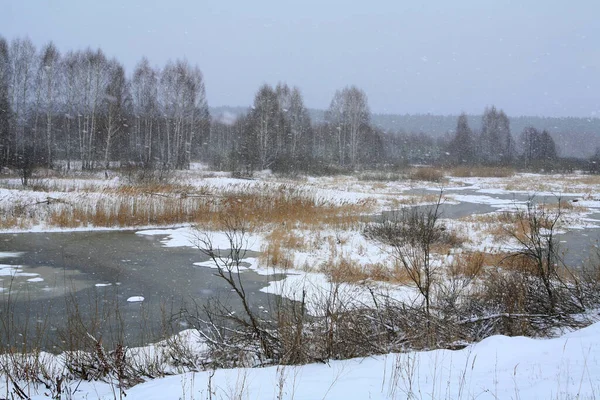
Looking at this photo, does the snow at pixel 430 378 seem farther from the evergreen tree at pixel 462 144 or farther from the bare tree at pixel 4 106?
the evergreen tree at pixel 462 144

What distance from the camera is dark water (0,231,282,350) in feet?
19.7

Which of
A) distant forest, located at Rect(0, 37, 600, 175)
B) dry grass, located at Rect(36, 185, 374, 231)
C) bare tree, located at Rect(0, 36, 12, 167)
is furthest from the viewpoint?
distant forest, located at Rect(0, 37, 600, 175)

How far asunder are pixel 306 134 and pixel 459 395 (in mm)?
57272

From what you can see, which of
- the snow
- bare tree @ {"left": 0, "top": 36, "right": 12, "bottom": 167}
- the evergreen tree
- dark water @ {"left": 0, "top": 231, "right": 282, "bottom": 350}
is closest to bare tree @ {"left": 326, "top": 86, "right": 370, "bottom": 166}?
the evergreen tree

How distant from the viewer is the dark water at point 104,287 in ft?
19.7

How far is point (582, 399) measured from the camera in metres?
2.81

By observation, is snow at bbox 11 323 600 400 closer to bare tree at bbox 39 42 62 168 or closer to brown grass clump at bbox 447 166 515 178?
bare tree at bbox 39 42 62 168

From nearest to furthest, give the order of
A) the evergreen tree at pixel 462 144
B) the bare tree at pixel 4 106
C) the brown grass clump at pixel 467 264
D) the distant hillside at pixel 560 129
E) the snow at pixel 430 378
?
the snow at pixel 430 378 < the brown grass clump at pixel 467 264 < the bare tree at pixel 4 106 < the evergreen tree at pixel 462 144 < the distant hillside at pixel 560 129

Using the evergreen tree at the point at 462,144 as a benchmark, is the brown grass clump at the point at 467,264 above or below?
below

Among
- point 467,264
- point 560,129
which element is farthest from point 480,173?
point 560,129

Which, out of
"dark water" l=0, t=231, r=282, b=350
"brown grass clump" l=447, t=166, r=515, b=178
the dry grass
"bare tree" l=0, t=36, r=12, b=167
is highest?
"bare tree" l=0, t=36, r=12, b=167

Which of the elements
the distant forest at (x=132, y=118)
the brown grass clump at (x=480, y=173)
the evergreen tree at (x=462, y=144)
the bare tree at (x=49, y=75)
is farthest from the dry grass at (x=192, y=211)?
the evergreen tree at (x=462, y=144)

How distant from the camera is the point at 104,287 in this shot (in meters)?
8.38

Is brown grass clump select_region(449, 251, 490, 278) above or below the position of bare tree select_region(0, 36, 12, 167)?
below
